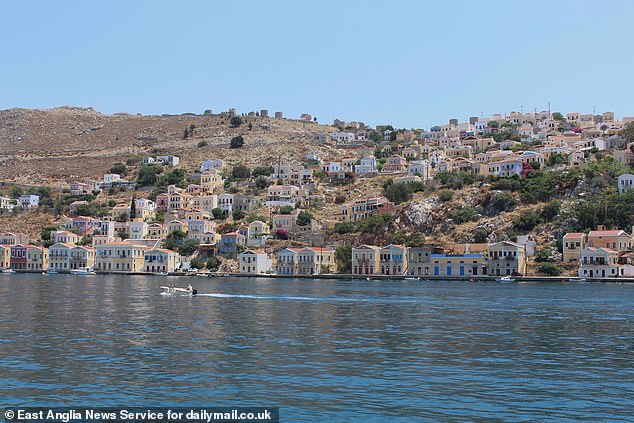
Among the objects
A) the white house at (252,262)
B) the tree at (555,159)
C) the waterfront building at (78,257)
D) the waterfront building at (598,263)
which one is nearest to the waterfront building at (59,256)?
the waterfront building at (78,257)

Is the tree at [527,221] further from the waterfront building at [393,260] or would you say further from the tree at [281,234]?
the tree at [281,234]

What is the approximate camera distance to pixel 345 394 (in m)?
18.2

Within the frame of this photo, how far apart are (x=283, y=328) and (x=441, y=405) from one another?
15510 millimetres

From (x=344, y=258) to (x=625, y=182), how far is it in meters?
34.4

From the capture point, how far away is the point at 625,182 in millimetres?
91562

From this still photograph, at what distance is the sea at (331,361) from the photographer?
56.6ft

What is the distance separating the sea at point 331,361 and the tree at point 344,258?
5081 centimetres

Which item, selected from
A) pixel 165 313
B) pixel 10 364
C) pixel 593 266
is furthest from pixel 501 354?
pixel 593 266

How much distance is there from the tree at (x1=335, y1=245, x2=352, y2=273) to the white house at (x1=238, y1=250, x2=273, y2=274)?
917 cm

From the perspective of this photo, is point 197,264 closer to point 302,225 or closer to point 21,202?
point 302,225

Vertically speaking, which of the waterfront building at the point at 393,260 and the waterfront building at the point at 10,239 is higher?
the waterfront building at the point at 10,239

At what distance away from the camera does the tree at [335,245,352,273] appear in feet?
307

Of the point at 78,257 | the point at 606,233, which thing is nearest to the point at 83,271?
the point at 78,257

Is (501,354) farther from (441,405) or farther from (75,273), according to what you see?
(75,273)
